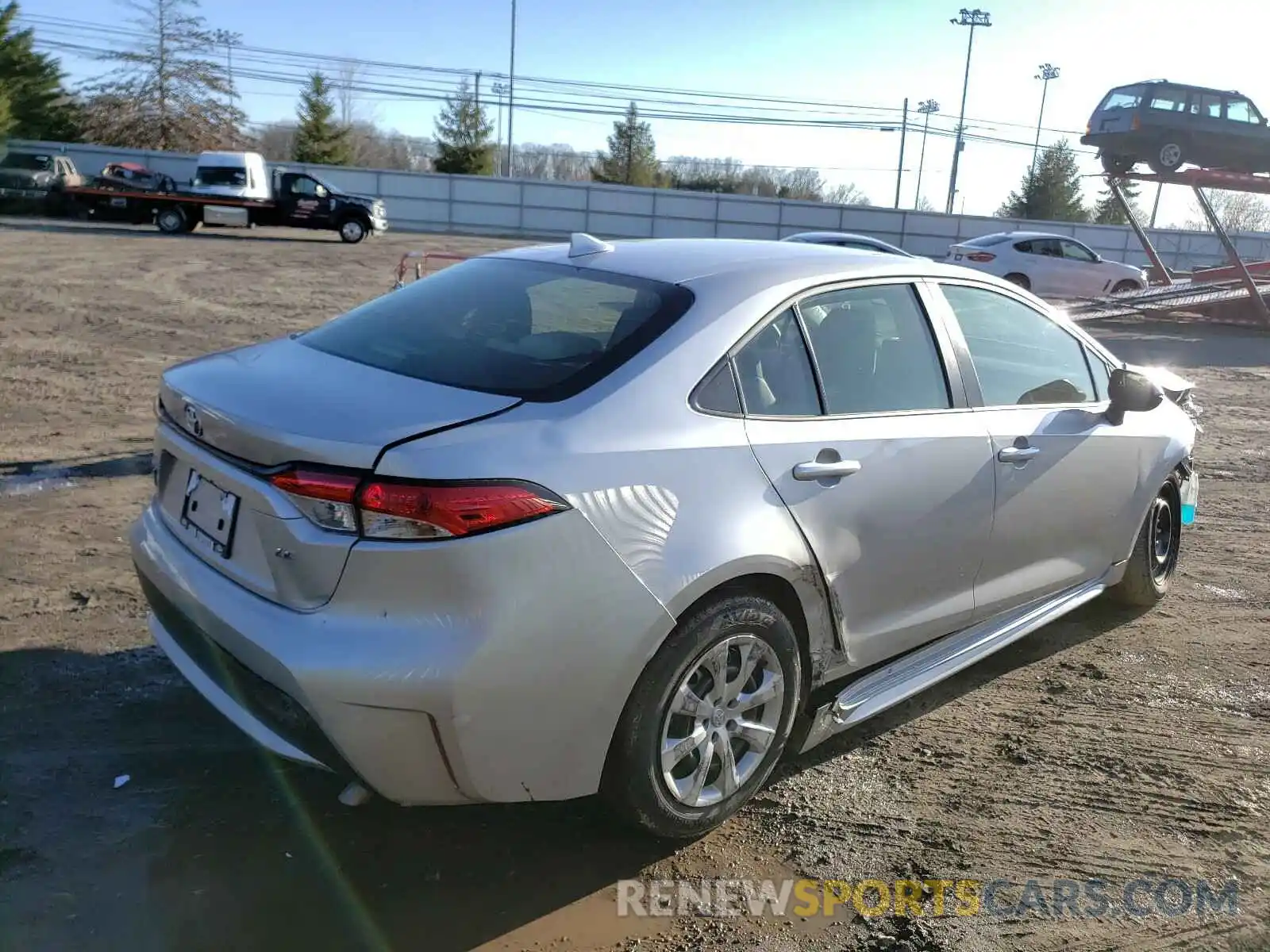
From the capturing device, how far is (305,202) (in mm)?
28578

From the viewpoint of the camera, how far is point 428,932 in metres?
2.56

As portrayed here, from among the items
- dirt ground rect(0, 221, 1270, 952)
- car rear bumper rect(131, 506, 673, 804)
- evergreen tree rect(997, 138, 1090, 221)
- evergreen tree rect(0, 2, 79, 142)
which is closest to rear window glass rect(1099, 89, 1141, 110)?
dirt ground rect(0, 221, 1270, 952)

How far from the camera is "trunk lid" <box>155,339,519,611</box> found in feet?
7.93

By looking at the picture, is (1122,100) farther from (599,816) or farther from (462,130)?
(462,130)

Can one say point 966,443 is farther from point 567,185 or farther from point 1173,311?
point 567,185

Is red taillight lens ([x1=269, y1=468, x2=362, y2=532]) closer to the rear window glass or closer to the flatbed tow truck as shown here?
the rear window glass

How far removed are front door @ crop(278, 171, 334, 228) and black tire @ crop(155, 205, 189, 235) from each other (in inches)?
101

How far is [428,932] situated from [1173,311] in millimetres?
20754

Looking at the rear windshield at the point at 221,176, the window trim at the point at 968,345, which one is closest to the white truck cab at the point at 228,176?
the rear windshield at the point at 221,176

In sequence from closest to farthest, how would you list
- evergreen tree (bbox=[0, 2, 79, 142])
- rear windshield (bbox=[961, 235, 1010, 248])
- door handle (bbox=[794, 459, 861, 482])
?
door handle (bbox=[794, 459, 861, 482]) → rear windshield (bbox=[961, 235, 1010, 248]) → evergreen tree (bbox=[0, 2, 79, 142])

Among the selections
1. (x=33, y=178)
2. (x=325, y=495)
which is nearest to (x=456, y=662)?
(x=325, y=495)

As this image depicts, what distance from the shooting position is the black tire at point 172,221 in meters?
27.5

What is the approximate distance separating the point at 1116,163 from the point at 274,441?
81.5 ft

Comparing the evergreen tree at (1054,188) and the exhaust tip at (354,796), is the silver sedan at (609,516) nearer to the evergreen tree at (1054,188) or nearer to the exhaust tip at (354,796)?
the exhaust tip at (354,796)
